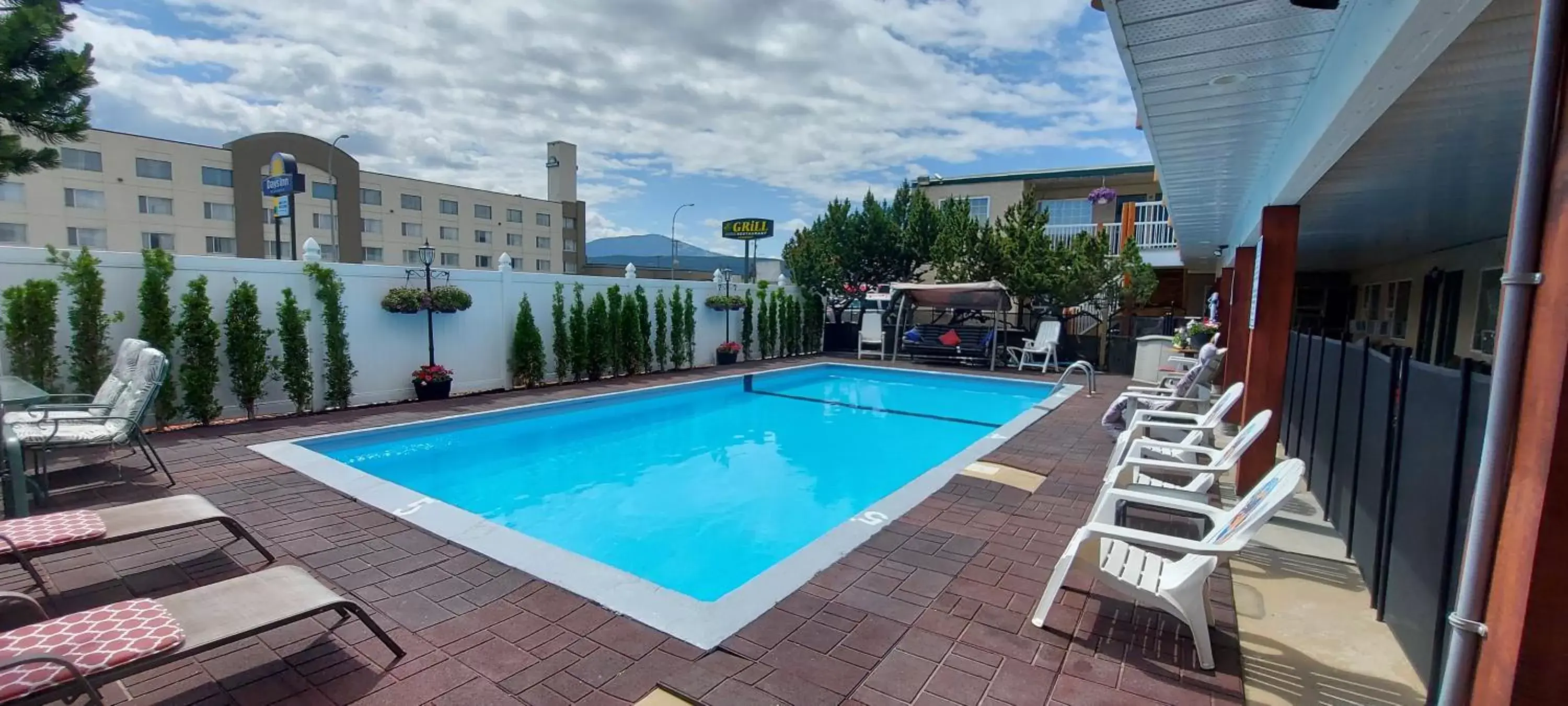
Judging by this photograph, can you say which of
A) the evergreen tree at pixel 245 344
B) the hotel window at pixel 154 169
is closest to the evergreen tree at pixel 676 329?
the evergreen tree at pixel 245 344

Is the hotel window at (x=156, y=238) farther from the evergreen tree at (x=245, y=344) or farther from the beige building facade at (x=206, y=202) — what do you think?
the evergreen tree at (x=245, y=344)

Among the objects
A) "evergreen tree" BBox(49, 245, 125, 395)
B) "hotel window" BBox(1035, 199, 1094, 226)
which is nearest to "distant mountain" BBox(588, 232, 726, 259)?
"hotel window" BBox(1035, 199, 1094, 226)

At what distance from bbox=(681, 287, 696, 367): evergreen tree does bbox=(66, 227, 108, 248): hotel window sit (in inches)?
1444

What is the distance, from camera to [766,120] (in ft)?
64.4

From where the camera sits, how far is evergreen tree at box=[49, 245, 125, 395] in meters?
6.40

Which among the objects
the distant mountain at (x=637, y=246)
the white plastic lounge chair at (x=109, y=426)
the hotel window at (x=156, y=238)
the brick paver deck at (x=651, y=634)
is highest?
the distant mountain at (x=637, y=246)

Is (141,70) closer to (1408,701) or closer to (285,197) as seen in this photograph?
(285,197)

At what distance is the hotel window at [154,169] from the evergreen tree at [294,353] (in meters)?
37.3

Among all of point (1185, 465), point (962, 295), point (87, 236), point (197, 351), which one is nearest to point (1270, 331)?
point (1185, 465)

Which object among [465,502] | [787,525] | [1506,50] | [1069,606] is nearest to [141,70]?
[465,502]

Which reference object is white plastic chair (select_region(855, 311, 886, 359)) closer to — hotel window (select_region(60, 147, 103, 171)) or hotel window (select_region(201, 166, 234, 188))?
hotel window (select_region(60, 147, 103, 171))

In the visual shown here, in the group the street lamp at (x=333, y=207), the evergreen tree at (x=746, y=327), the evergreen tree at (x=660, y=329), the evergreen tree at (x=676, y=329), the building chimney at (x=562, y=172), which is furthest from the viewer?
the building chimney at (x=562, y=172)

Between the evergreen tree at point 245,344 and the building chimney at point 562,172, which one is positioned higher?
the building chimney at point 562,172

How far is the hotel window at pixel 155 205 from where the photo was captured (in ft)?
110
